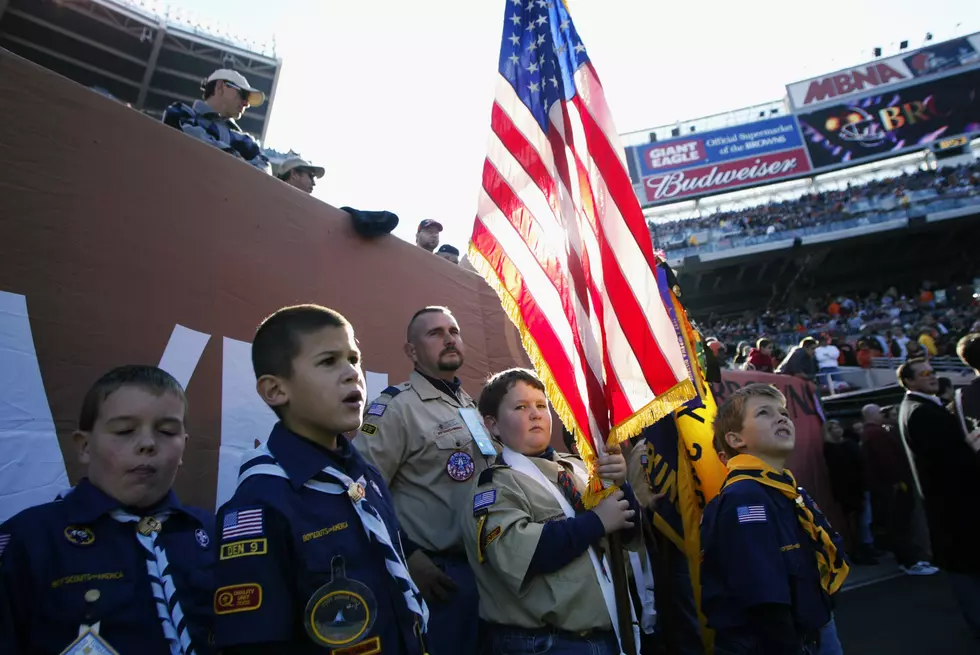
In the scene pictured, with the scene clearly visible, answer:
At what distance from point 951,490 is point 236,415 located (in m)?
3.84

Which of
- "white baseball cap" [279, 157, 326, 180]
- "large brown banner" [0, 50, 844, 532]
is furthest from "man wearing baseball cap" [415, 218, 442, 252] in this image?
"large brown banner" [0, 50, 844, 532]

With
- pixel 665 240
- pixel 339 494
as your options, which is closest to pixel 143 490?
pixel 339 494

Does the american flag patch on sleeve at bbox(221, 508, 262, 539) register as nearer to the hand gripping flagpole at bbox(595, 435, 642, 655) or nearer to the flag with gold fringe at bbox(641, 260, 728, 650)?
the hand gripping flagpole at bbox(595, 435, 642, 655)

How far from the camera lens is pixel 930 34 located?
1412 inches

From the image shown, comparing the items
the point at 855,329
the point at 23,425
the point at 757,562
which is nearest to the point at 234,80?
the point at 23,425

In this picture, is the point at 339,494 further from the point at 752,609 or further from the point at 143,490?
the point at 752,609

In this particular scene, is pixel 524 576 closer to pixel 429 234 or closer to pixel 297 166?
pixel 297 166

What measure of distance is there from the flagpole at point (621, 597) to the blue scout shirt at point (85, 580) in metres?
1.14

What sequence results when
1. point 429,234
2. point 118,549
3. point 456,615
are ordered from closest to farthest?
1. point 118,549
2. point 456,615
3. point 429,234

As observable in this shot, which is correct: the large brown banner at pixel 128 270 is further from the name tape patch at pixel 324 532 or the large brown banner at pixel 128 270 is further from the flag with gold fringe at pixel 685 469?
the flag with gold fringe at pixel 685 469

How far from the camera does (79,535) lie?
152 cm

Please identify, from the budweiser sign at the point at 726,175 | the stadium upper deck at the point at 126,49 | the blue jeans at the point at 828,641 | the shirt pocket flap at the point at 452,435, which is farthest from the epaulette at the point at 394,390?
the budweiser sign at the point at 726,175

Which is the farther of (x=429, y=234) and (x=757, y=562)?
(x=429, y=234)

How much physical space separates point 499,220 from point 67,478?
5.94ft
